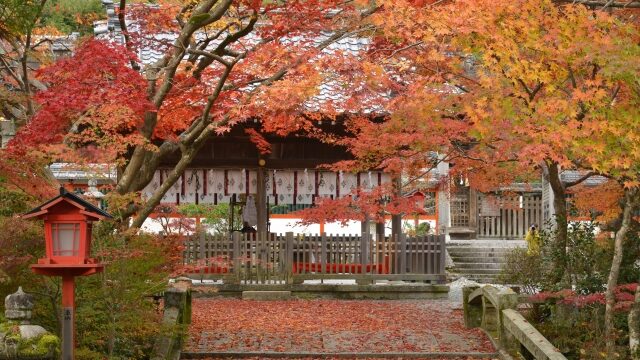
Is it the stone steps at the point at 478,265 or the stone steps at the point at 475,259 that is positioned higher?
the stone steps at the point at 475,259

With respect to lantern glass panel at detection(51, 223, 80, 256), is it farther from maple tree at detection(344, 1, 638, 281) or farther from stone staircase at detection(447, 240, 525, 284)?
stone staircase at detection(447, 240, 525, 284)

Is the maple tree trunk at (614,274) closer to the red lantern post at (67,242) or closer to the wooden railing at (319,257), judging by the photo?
the red lantern post at (67,242)

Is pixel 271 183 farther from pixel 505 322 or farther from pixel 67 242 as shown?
pixel 67 242

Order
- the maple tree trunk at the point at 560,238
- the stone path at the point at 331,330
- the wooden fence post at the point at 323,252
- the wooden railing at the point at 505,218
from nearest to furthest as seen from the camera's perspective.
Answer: the stone path at the point at 331,330
the maple tree trunk at the point at 560,238
the wooden fence post at the point at 323,252
the wooden railing at the point at 505,218

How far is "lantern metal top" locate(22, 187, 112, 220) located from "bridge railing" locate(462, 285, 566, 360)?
5.17 meters

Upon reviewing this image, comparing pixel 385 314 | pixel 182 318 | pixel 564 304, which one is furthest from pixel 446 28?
pixel 385 314

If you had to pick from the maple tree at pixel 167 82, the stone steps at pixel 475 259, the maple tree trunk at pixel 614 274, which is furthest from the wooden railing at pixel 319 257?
the maple tree trunk at pixel 614 274

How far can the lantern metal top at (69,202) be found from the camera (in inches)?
321

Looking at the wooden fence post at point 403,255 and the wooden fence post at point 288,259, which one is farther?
the wooden fence post at point 403,255

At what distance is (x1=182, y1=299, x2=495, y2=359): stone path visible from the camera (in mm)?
13109

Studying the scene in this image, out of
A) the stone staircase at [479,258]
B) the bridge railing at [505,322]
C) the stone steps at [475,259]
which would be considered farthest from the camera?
the stone steps at [475,259]

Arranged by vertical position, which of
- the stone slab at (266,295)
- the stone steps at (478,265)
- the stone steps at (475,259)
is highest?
the stone steps at (475,259)

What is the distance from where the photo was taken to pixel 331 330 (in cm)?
1515

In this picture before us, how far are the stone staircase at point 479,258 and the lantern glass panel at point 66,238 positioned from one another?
16725 millimetres
